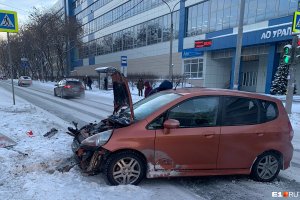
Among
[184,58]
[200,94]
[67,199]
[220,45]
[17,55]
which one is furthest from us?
[17,55]

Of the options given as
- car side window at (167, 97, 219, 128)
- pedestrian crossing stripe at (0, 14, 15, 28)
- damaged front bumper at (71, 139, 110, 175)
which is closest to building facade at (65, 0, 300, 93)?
pedestrian crossing stripe at (0, 14, 15, 28)

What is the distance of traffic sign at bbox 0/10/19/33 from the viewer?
10883 millimetres

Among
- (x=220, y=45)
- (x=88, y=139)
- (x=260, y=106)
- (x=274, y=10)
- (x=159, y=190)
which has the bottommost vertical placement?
(x=159, y=190)

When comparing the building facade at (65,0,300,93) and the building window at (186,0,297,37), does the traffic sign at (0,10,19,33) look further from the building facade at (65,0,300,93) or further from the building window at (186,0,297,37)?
the building window at (186,0,297,37)

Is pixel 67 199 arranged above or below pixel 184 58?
below

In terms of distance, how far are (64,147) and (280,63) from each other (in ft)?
84.9

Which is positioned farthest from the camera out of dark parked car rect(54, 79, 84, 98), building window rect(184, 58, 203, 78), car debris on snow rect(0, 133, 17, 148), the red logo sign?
building window rect(184, 58, 203, 78)

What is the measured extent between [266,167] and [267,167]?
0.7 inches

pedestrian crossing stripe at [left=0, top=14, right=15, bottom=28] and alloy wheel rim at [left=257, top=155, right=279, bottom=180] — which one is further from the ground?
pedestrian crossing stripe at [left=0, top=14, right=15, bottom=28]

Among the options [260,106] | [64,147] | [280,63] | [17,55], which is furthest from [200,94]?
[17,55]

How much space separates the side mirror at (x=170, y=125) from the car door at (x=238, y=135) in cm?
81

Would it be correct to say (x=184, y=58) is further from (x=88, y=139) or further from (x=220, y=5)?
(x=88, y=139)

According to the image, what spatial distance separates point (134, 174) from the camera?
4641 millimetres

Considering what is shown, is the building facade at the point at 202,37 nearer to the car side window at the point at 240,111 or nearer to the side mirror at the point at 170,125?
the car side window at the point at 240,111
